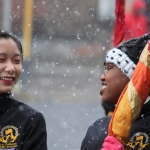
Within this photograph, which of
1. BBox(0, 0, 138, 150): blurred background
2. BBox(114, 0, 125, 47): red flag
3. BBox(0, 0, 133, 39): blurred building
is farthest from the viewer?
BBox(0, 0, 133, 39): blurred building

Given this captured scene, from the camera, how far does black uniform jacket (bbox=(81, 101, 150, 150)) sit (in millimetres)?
3541

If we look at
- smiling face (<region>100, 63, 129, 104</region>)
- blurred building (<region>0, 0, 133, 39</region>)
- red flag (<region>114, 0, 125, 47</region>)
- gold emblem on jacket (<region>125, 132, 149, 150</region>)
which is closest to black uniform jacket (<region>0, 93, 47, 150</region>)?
smiling face (<region>100, 63, 129, 104</region>)

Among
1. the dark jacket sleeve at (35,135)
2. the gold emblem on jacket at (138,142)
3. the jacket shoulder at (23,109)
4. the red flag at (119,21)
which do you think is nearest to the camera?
the gold emblem on jacket at (138,142)

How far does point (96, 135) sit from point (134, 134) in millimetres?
249

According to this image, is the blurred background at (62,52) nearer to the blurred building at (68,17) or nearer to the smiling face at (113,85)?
the blurred building at (68,17)

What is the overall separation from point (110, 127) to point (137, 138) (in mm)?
286

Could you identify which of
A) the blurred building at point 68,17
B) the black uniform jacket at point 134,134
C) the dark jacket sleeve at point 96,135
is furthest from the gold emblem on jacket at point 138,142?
the blurred building at point 68,17

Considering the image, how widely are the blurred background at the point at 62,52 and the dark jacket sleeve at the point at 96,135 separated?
6.88 metres

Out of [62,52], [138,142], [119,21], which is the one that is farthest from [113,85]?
[62,52]

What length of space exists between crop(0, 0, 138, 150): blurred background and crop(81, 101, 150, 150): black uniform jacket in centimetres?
691

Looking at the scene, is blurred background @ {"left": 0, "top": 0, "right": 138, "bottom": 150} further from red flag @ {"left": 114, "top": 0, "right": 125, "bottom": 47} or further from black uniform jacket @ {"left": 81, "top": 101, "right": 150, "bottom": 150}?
black uniform jacket @ {"left": 81, "top": 101, "right": 150, "bottom": 150}

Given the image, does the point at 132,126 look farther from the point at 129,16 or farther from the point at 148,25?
the point at 129,16

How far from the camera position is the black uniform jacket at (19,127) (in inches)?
150

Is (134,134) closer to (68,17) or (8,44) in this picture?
(8,44)
